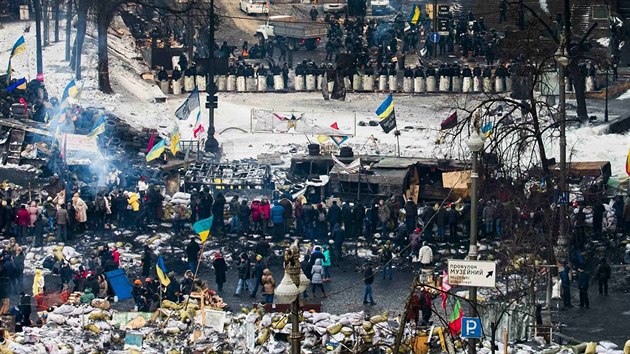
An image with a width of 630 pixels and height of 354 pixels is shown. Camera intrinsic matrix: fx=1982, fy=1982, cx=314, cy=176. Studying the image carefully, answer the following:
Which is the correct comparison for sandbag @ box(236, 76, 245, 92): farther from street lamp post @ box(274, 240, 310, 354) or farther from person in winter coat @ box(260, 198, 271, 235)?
street lamp post @ box(274, 240, 310, 354)

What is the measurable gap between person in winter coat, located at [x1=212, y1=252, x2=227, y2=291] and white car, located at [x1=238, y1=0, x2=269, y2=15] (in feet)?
115

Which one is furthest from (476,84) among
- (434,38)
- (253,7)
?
(253,7)

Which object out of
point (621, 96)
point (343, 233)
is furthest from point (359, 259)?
point (621, 96)

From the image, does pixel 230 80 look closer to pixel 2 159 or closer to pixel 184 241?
pixel 2 159

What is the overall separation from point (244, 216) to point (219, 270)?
4.77 meters

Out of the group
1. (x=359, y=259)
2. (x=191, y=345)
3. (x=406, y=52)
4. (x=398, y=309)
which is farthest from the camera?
(x=406, y=52)

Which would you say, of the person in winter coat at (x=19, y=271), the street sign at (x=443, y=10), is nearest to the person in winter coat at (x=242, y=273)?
the person in winter coat at (x=19, y=271)

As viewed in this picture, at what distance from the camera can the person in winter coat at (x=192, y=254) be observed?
41.6 meters

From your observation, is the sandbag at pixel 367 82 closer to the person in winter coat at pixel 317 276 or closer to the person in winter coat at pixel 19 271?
the person in winter coat at pixel 317 276

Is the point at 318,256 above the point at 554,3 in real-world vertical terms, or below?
below

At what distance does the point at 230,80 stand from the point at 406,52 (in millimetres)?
7287

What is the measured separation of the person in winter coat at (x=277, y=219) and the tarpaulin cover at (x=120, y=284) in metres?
6.23

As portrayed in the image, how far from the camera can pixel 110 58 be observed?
208 feet

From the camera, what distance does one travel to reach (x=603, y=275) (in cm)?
3878
